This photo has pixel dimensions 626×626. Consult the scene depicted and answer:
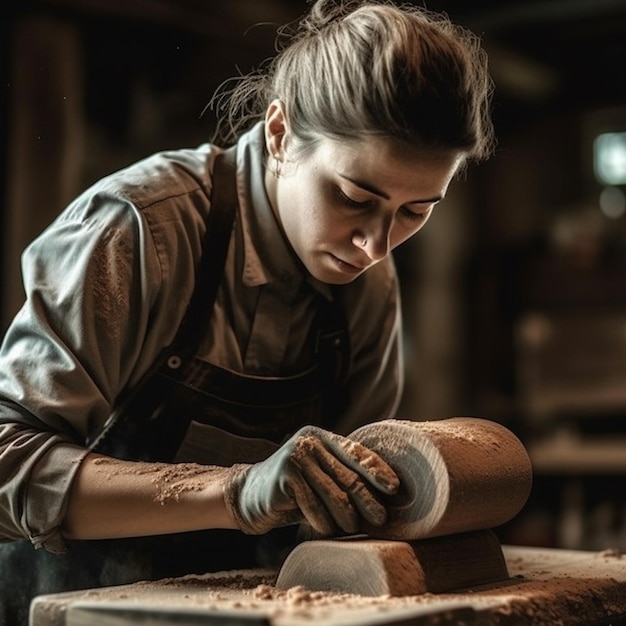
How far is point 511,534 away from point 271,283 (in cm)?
473

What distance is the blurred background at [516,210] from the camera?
5.62 meters

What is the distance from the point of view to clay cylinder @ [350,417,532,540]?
188cm

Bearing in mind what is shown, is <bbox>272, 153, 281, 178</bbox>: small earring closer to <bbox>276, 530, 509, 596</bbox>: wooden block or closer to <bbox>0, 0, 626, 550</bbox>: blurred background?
<bbox>276, 530, 509, 596</bbox>: wooden block

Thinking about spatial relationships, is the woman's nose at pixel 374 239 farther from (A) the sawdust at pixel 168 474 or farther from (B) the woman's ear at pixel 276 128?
(A) the sawdust at pixel 168 474

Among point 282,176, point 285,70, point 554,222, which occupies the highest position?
point 285,70

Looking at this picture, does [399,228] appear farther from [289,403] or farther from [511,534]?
[511,534]

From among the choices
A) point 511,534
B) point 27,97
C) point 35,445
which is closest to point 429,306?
point 511,534

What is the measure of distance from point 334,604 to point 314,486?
0.71 feet

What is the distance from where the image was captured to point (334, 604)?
167 cm

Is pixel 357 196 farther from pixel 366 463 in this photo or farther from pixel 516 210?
pixel 516 210

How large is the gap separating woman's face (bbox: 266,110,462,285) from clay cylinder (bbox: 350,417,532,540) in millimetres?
354

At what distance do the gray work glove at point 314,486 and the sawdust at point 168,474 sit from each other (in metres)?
0.06

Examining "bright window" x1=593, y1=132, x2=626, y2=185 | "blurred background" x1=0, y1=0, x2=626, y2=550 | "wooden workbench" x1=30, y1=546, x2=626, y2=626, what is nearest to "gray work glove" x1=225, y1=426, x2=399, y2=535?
"wooden workbench" x1=30, y1=546, x2=626, y2=626

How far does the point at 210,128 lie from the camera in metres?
6.64
